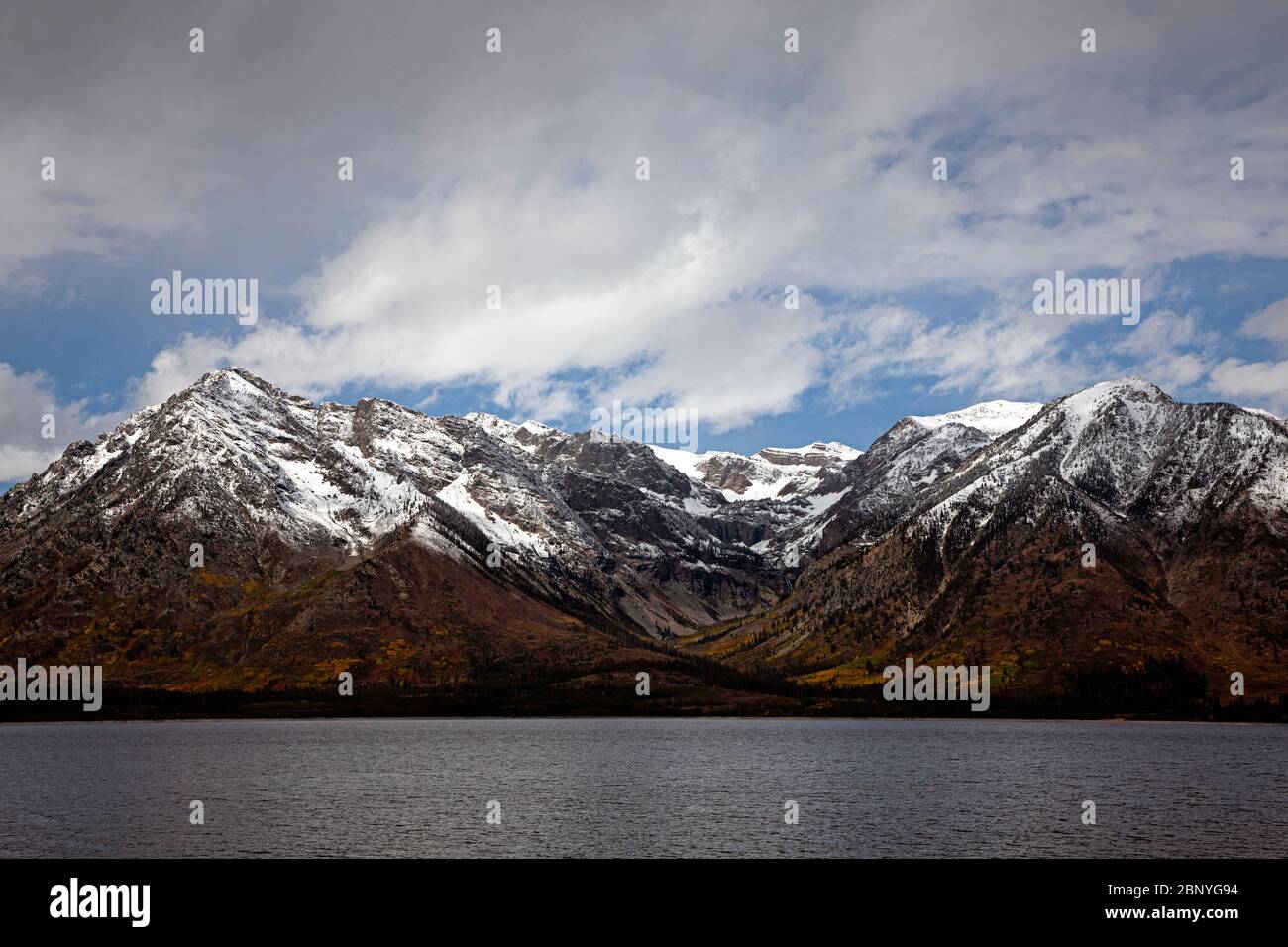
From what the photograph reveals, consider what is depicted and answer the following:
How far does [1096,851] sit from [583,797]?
72776 millimetres
